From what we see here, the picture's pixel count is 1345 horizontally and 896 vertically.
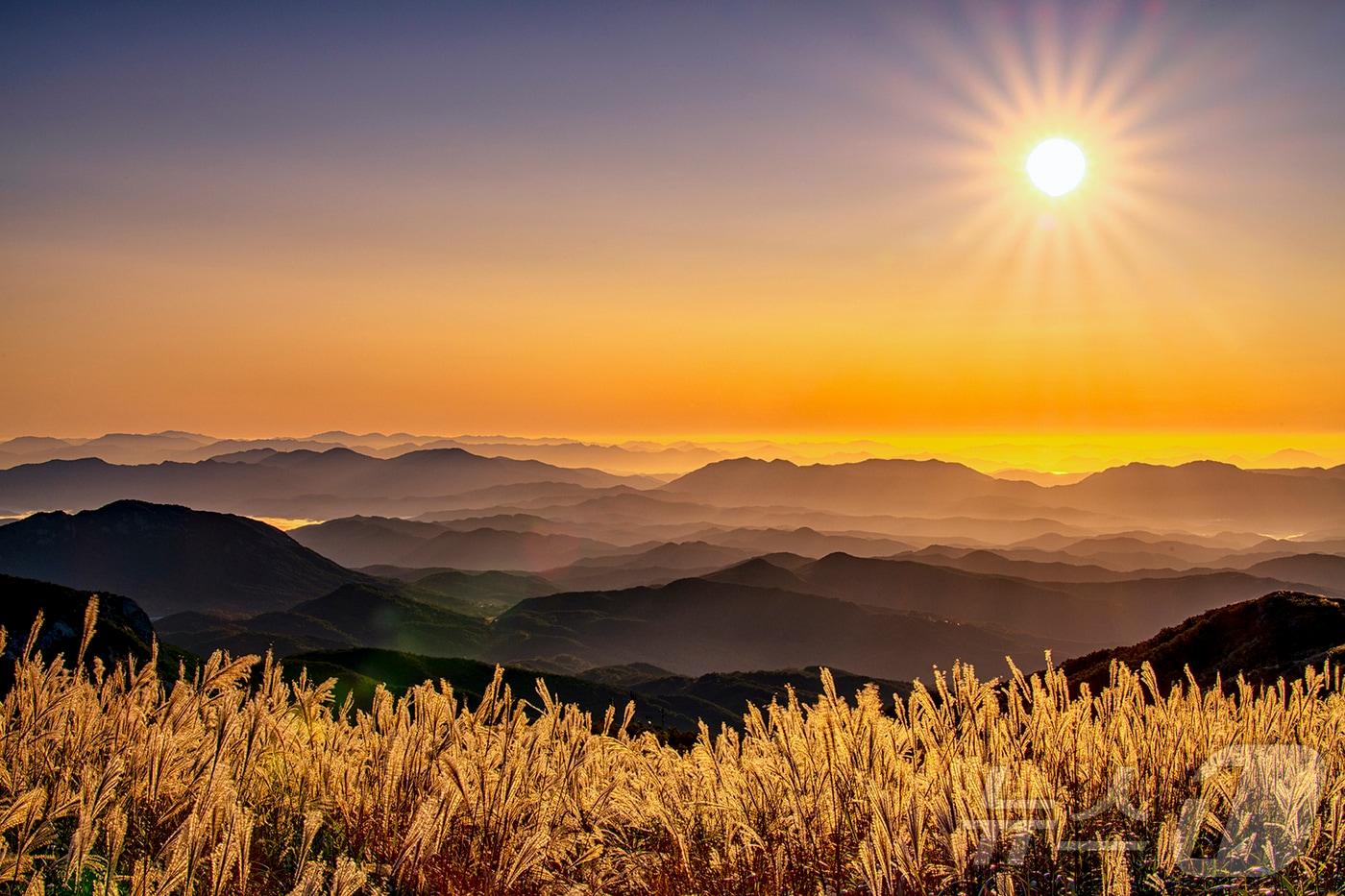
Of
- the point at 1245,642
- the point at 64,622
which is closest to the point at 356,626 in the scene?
the point at 64,622

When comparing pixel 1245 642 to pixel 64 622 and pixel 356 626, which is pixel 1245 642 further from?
pixel 356 626

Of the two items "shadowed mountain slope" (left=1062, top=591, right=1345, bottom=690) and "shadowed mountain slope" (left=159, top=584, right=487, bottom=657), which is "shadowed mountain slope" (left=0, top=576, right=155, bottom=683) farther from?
"shadowed mountain slope" (left=159, top=584, right=487, bottom=657)

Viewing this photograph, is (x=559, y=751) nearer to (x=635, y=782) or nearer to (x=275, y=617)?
(x=635, y=782)

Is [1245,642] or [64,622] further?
[64,622]

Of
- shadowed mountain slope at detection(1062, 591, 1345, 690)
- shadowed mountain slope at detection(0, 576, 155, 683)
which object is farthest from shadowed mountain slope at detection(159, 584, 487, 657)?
shadowed mountain slope at detection(1062, 591, 1345, 690)

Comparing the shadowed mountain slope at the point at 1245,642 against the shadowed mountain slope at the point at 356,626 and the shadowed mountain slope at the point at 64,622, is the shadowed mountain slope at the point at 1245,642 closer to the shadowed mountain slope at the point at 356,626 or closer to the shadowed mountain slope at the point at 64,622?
the shadowed mountain slope at the point at 64,622

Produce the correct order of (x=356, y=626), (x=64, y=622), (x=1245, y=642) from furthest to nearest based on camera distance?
(x=356, y=626)
(x=64, y=622)
(x=1245, y=642)

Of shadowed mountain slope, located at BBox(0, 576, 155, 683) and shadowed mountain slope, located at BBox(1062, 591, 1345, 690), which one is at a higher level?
shadowed mountain slope, located at BBox(1062, 591, 1345, 690)

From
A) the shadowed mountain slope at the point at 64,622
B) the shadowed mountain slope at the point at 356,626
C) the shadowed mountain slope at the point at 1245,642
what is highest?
the shadowed mountain slope at the point at 1245,642

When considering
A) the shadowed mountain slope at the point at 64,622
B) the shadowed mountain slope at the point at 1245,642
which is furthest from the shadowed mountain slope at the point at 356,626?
the shadowed mountain slope at the point at 1245,642

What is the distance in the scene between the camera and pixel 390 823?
13.4 ft

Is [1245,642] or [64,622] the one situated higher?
[1245,642]

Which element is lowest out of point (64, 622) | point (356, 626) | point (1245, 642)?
point (356, 626)

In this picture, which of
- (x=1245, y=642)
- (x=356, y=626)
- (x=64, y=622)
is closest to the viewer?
(x=1245, y=642)
